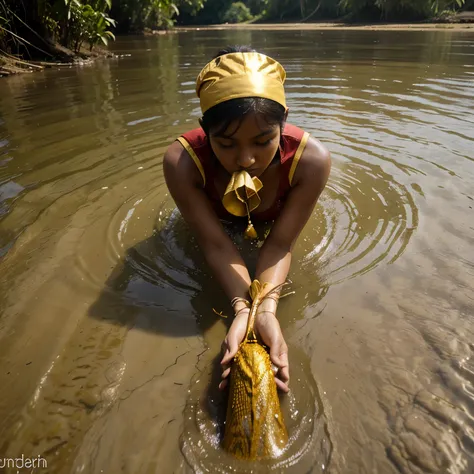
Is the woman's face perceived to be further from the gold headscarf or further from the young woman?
the gold headscarf

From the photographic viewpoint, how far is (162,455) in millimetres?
1358

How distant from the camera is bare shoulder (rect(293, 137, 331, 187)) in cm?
211

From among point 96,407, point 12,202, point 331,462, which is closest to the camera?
point 331,462

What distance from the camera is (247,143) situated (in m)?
1.76

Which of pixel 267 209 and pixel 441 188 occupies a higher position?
pixel 267 209

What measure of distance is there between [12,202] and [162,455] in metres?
2.46

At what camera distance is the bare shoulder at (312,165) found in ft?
6.93

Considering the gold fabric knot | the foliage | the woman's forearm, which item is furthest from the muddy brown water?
the foliage

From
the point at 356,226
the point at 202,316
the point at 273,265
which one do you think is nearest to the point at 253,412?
the point at 202,316

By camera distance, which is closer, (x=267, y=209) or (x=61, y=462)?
(x=61, y=462)

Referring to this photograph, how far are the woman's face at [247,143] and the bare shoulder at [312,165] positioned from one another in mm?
304

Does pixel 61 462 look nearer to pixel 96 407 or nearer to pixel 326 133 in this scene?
pixel 96 407

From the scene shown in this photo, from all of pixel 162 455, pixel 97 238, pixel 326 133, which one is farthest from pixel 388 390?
pixel 326 133

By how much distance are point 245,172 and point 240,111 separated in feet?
0.96
